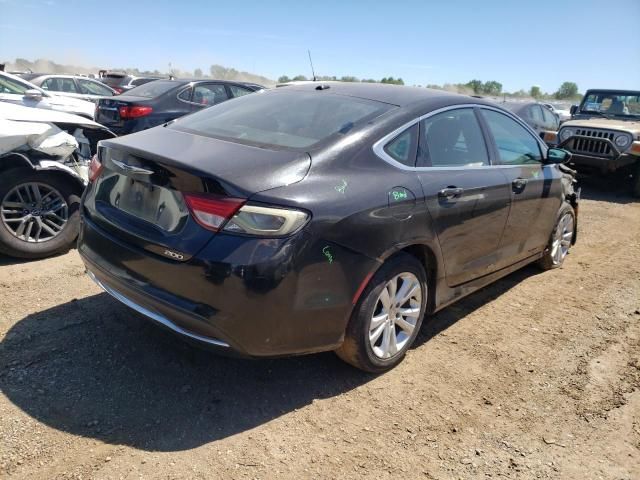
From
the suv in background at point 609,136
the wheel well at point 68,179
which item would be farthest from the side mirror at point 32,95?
the suv in background at point 609,136

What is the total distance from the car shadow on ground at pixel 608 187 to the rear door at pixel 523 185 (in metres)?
5.88

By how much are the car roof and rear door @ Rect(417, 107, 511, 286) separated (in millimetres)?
151

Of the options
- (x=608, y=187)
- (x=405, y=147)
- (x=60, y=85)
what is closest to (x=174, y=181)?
(x=405, y=147)

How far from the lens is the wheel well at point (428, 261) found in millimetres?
3151

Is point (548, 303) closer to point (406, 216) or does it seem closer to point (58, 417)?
point (406, 216)

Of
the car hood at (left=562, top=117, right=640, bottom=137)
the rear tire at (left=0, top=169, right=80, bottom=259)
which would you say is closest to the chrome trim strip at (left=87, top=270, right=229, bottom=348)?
the rear tire at (left=0, top=169, right=80, bottom=259)

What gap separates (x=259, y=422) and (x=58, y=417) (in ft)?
3.27

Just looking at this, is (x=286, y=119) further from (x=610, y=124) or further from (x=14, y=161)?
(x=610, y=124)

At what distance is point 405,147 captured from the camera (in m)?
3.07

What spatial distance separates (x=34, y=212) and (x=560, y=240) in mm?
5054

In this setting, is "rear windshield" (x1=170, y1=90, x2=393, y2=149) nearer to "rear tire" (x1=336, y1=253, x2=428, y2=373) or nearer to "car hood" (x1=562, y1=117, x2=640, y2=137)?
"rear tire" (x1=336, y1=253, x2=428, y2=373)

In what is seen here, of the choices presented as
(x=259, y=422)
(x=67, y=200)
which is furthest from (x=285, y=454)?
(x=67, y=200)

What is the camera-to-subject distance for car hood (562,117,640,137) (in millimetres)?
9401

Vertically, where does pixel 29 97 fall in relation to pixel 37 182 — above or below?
above
